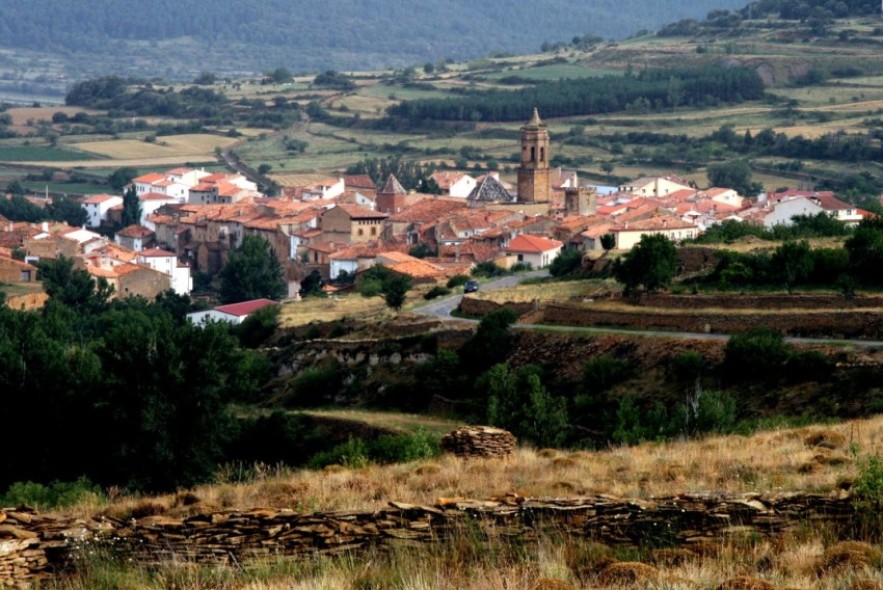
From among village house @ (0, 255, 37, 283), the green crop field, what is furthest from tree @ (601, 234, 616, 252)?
the green crop field

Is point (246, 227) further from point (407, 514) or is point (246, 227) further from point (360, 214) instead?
point (407, 514)

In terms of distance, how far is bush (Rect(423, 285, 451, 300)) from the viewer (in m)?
49.9

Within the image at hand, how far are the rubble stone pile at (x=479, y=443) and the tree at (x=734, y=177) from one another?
82011 millimetres

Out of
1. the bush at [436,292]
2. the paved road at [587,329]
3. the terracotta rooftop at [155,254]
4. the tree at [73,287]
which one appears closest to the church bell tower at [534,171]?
the terracotta rooftop at [155,254]

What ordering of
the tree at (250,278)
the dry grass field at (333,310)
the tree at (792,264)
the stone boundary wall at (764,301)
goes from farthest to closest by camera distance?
1. the tree at (250,278)
2. the dry grass field at (333,310)
3. the tree at (792,264)
4. the stone boundary wall at (764,301)

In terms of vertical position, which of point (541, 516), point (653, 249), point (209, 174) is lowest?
point (209, 174)

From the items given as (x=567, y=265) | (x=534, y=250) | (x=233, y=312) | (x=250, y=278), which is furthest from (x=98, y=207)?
(x=567, y=265)

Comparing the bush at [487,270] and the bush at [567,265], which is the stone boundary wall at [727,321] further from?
the bush at [487,270]

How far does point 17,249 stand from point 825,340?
2082 inches

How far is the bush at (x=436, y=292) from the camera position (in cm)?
4993

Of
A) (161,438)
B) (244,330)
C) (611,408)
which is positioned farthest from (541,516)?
(244,330)

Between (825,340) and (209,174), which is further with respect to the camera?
(209,174)

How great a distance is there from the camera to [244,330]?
48656mm

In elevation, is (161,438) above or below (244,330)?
above
